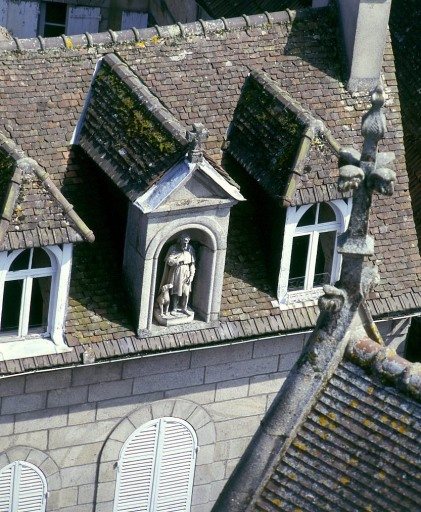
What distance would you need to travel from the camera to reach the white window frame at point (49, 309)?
35312 millimetres

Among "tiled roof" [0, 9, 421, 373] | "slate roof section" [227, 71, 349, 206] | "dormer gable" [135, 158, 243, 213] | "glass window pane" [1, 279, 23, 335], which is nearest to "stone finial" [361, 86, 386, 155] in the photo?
"dormer gable" [135, 158, 243, 213]

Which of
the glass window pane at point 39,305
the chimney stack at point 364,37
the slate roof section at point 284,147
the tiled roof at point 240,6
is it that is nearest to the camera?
the glass window pane at point 39,305

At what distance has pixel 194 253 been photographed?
1449 inches

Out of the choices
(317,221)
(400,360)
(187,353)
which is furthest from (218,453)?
(400,360)

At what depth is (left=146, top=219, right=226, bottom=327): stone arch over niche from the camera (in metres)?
36.0

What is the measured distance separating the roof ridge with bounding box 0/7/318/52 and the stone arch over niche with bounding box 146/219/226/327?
12.5ft

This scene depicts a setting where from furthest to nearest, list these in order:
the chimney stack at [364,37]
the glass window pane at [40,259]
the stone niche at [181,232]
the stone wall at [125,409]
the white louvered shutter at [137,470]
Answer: the white louvered shutter at [137,470], the chimney stack at [364,37], the stone wall at [125,409], the glass window pane at [40,259], the stone niche at [181,232]

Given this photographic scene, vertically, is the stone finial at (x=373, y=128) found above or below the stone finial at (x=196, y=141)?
below

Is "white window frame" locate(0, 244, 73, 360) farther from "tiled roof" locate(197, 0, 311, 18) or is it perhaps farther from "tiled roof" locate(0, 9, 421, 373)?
"tiled roof" locate(197, 0, 311, 18)

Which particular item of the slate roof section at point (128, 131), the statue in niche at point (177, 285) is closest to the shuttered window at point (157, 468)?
the statue in niche at point (177, 285)

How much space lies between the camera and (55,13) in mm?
49438

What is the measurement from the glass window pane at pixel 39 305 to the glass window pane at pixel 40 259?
0.32 meters

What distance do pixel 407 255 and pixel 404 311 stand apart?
1070 millimetres

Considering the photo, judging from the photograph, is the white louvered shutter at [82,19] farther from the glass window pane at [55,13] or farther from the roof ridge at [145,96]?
the roof ridge at [145,96]
